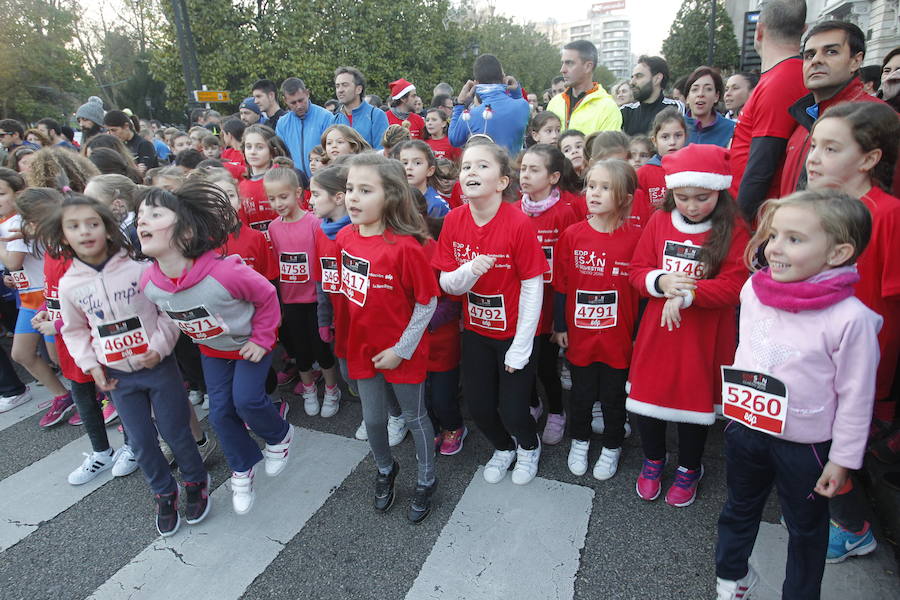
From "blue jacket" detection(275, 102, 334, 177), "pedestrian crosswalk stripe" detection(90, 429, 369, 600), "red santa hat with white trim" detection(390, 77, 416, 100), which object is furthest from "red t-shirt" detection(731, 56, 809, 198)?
"red santa hat with white trim" detection(390, 77, 416, 100)

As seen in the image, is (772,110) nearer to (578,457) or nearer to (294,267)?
(578,457)

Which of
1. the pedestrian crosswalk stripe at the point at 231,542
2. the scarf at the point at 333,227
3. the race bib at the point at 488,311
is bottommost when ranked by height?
the pedestrian crosswalk stripe at the point at 231,542

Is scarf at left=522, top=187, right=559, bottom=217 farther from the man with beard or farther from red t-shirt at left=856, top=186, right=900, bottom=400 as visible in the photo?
the man with beard

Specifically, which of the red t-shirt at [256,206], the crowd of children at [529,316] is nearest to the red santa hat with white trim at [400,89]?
the red t-shirt at [256,206]

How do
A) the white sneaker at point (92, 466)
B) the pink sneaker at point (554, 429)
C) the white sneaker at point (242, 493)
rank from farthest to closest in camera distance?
the pink sneaker at point (554, 429) → the white sneaker at point (92, 466) → the white sneaker at point (242, 493)

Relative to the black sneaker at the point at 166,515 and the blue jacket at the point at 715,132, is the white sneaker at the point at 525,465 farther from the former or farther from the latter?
the blue jacket at the point at 715,132

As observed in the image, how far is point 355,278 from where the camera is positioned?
2670 millimetres

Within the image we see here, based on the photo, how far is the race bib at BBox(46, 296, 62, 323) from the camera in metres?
3.22

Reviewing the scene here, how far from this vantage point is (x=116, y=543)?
2807 mm

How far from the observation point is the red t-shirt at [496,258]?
2.71 m

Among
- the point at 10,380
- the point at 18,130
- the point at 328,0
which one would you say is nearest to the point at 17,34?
the point at 328,0

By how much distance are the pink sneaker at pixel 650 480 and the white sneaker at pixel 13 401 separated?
5.02m

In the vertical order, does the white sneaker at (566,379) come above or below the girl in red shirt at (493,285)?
below

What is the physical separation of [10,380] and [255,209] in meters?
2.61
